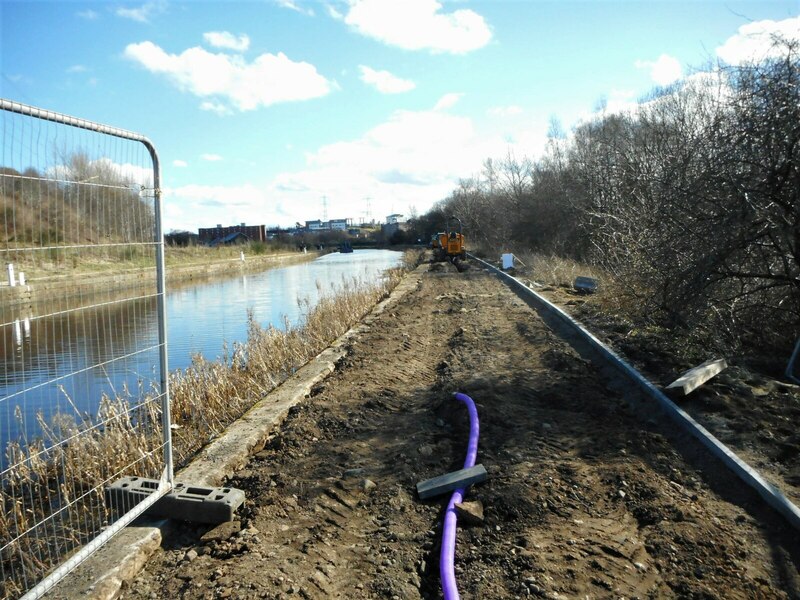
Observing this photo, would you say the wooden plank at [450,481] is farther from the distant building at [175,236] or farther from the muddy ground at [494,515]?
the distant building at [175,236]

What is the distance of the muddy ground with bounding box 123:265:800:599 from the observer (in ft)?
12.2

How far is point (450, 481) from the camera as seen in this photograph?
16.1ft

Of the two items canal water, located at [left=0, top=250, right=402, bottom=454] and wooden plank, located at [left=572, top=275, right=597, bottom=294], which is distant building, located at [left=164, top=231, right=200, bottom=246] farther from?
wooden plank, located at [left=572, top=275, right=597, bottom=294]

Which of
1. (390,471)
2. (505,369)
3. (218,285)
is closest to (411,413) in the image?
(390,471)

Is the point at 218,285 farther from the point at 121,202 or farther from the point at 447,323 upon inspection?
the point at 121,202

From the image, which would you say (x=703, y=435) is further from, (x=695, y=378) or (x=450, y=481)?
(x=450, y=481)

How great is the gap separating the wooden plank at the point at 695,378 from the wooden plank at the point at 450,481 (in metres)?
3.13

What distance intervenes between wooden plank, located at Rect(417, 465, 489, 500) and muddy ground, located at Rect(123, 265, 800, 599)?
0.08 meters

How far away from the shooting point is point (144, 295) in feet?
14.6

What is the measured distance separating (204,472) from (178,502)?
35.6 inches

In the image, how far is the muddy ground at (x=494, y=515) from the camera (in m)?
3.72

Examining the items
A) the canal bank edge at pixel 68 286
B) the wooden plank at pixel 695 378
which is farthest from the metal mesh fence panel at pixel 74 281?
the wooden plank at pixel 695 378

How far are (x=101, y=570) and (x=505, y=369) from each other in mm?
6462

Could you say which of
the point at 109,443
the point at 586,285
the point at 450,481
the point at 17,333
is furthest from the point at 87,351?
the point at 586,285
